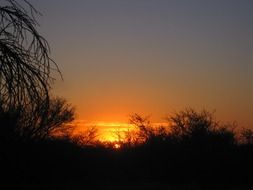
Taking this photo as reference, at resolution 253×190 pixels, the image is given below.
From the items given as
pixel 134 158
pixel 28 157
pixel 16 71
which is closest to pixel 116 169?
pixel 134 158

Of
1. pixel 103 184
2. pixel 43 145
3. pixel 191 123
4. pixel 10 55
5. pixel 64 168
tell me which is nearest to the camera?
pixel 10 55

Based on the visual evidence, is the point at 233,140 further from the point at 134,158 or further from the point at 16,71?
the point at 16,71

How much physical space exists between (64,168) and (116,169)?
7825 mm

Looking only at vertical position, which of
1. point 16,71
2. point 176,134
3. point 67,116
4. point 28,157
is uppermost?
point 67,116

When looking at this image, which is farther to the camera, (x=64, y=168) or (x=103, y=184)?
(x=103, y=184)

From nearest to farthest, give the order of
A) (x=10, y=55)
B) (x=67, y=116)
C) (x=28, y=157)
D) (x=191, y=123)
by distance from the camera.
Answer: (x=10, y=55) → (x=28, y=157) → (x=191, y=123) → (x=67, y=116)

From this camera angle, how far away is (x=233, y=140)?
40.1 m

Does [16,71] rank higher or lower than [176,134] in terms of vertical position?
lower

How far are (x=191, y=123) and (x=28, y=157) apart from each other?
22.6 metres

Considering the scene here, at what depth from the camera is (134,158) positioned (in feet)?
139

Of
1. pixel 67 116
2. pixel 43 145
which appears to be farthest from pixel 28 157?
pixel 67 116

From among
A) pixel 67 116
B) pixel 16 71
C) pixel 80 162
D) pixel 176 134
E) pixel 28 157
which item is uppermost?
pixel 67 116

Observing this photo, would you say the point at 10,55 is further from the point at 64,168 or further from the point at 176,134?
the point at 176,134

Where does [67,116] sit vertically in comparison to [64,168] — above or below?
above
